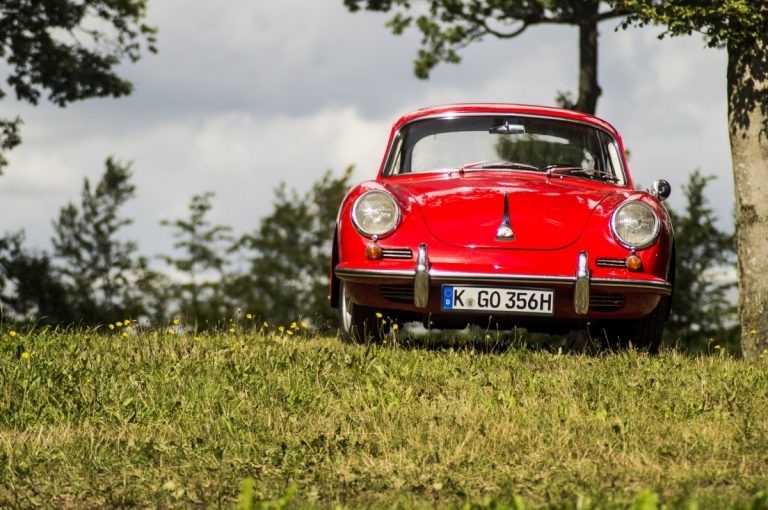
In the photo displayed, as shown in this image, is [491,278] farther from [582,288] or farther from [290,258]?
[290,258]

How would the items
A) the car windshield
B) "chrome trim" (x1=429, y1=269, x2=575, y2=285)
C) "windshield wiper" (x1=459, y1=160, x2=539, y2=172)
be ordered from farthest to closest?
the car windshield, "windshield wiper" (x1=459, y1=160, x2=539, y2=172), "chrome trim" (x1=429, y1=269, x2=575, y2=285)

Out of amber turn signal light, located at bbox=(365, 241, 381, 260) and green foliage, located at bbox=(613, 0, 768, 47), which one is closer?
amber turn signal light, located at bbox=(365, 241, 381, 260)

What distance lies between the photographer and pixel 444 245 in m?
6.55

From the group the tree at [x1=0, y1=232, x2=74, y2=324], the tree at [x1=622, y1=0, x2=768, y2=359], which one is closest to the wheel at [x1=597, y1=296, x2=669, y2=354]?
the tree at [x1=622, y1=0, x2=768, y2=359]

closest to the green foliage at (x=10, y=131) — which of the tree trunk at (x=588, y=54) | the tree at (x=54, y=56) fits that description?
the tree at (x=54, y=56)

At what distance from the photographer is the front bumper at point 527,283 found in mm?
6418

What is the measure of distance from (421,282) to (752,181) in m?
4.62

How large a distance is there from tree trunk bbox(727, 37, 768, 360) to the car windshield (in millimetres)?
2316

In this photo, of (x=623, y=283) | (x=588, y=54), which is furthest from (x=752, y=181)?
(x=588, y=54)

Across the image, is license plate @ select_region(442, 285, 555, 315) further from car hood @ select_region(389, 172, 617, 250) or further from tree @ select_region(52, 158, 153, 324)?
tree @ select_region(52, 158, 153, 324)

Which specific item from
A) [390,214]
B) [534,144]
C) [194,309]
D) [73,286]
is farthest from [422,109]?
[73,286]

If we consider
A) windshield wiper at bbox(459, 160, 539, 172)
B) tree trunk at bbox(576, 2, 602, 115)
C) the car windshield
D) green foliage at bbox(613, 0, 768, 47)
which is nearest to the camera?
windshield wiper at bbox(459, 160, 539, 172)

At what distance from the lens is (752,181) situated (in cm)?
948

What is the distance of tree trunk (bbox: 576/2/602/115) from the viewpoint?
1917 cm
